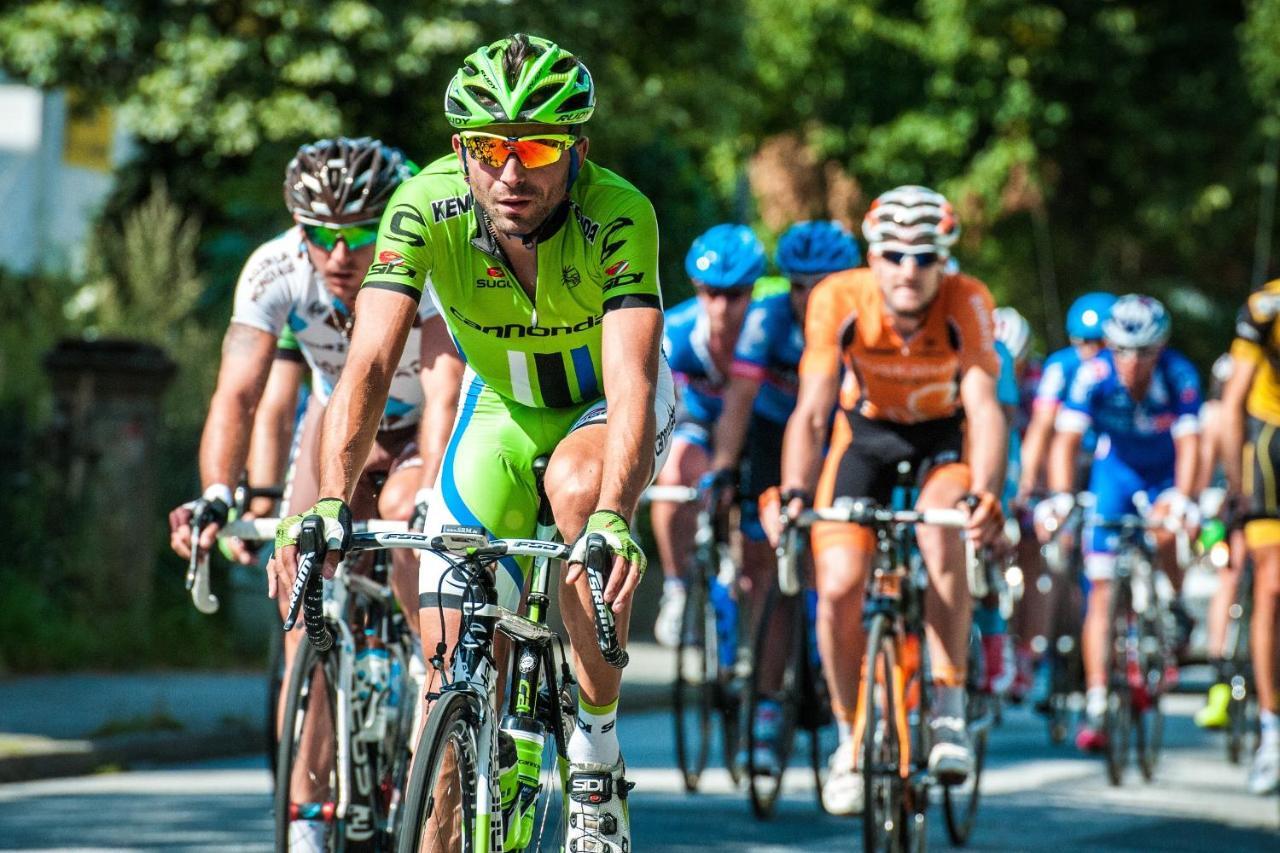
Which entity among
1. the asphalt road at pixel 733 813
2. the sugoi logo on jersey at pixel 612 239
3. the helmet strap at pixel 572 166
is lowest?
the asphalt road at pixel 733 813

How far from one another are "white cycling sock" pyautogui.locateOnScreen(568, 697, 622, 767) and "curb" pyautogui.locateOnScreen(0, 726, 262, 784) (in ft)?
16.0

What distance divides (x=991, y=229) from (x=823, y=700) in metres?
23.3

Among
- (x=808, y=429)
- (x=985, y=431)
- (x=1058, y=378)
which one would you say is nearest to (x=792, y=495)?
(x=808, y=429)

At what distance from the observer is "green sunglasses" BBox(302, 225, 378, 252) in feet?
20.8

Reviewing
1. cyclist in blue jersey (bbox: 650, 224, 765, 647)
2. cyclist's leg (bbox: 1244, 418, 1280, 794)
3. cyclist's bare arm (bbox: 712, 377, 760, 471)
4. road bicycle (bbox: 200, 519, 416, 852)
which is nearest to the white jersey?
road bicycle (bbox: 200, 519, 416, 852)

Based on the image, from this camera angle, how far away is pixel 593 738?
16.5 feet

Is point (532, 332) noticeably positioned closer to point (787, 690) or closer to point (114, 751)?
point (787, 690)

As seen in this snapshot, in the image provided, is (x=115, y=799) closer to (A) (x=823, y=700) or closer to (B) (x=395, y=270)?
(A) (x=823, y=700)

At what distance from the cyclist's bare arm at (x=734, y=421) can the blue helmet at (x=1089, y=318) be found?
142 inches

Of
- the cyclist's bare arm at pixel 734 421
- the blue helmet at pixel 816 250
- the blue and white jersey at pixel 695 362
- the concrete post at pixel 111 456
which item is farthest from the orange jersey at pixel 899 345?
the concrete post at pixel 111 456

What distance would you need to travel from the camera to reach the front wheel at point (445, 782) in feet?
14.0

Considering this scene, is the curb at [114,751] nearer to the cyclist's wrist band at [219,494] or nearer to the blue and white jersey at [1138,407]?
the cyclist's wrist band at [219,494]

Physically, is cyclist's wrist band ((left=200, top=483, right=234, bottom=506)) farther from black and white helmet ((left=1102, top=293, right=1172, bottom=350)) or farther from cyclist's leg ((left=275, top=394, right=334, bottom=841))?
black and white helmet ((left=1102, top=293, right=1172, bottom=350))

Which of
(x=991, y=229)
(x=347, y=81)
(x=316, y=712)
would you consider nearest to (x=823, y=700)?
(x=316, y=712)
